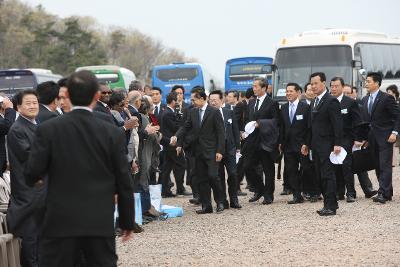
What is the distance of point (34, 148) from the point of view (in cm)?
602

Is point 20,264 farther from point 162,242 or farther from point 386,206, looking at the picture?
point 386,206

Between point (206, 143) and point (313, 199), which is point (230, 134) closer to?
point (206, 143)

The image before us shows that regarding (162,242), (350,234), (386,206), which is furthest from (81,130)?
(386,206)

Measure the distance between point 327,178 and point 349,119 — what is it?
240 cm

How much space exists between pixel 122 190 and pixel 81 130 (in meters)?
0.49

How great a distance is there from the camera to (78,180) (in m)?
5.91

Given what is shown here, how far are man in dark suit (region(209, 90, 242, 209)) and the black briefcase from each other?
1.92 m

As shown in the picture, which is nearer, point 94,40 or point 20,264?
point 20,264

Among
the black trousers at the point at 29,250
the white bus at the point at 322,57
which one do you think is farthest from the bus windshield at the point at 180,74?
the black trousers at the point at 29,250

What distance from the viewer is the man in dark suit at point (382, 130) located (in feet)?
47.7

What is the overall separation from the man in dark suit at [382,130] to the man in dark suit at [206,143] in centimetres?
258

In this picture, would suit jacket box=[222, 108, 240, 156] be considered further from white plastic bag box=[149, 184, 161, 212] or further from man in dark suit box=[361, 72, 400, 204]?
man in dark suit box=[361, 72, 400, 204]

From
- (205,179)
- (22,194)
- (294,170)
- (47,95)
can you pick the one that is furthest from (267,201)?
(22,194)

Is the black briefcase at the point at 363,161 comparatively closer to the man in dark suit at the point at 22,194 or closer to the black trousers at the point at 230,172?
the black trousers at the point at 230,172
